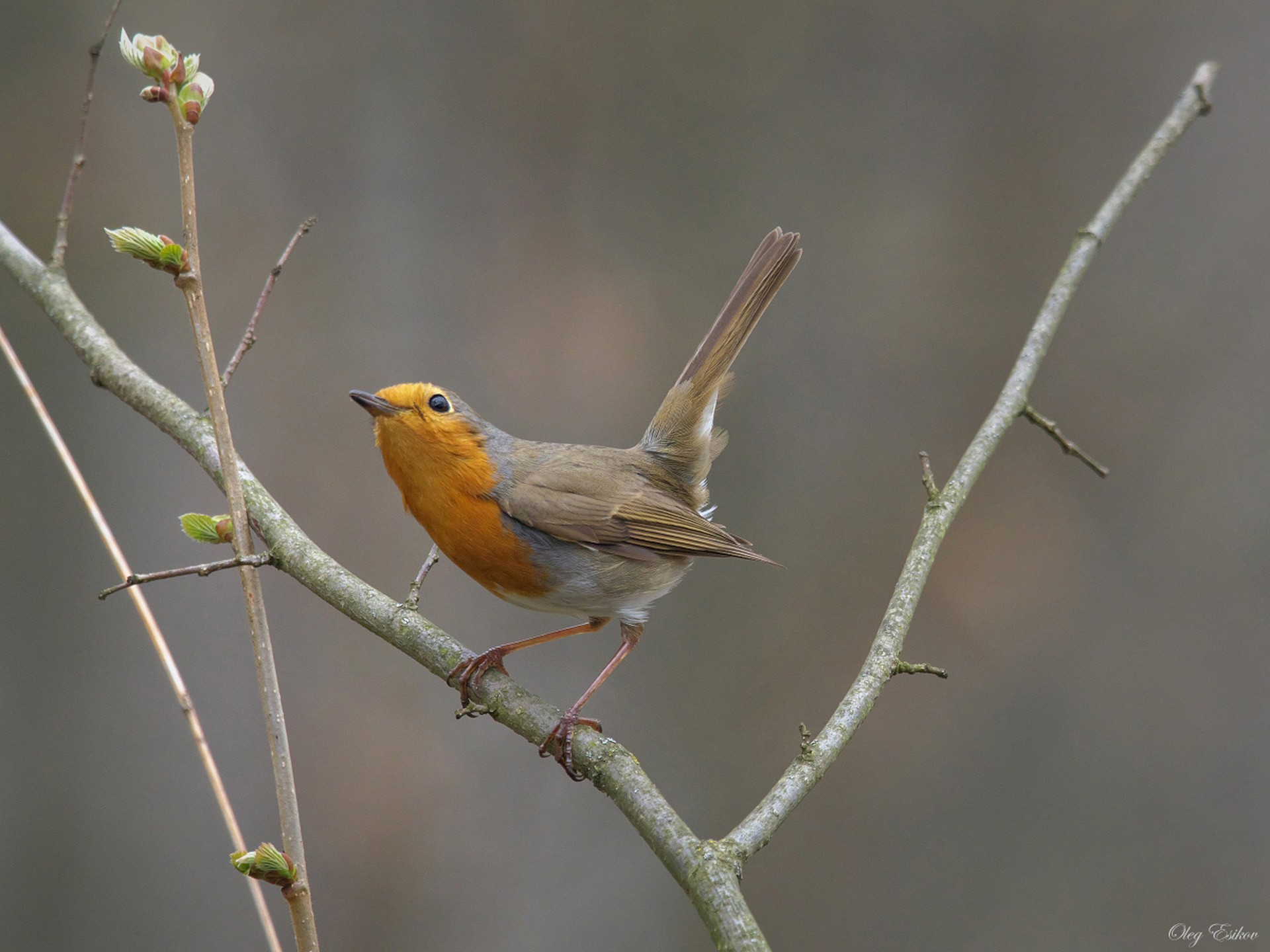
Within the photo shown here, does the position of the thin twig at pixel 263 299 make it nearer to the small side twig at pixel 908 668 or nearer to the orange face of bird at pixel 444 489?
the orange face of bird at pixel 444 489

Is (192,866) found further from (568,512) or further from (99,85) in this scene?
(99,85)

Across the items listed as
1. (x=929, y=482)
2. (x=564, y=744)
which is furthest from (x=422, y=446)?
(x=929, y=482)

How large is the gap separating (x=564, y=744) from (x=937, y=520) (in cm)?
107

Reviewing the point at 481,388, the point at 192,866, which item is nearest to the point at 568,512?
the point at 481,388

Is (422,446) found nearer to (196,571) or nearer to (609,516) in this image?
(609,516)

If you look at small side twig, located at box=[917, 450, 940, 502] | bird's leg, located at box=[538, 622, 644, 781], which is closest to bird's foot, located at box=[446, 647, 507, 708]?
bird's leg, located at box=[538, 622, 644, 781]

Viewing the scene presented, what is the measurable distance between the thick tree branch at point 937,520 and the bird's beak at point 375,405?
51.2 inches

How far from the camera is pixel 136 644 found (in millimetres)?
4148

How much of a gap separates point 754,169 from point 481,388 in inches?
68.3

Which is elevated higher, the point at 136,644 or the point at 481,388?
the point at 481,388

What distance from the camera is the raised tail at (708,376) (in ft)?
10.8

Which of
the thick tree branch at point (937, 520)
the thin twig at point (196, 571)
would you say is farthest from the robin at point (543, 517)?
the thin twig at point (196, 571)

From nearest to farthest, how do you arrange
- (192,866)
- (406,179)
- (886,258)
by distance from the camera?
(192,866) → (406,179) → (886,258)

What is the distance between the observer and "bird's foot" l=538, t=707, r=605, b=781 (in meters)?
2.08
